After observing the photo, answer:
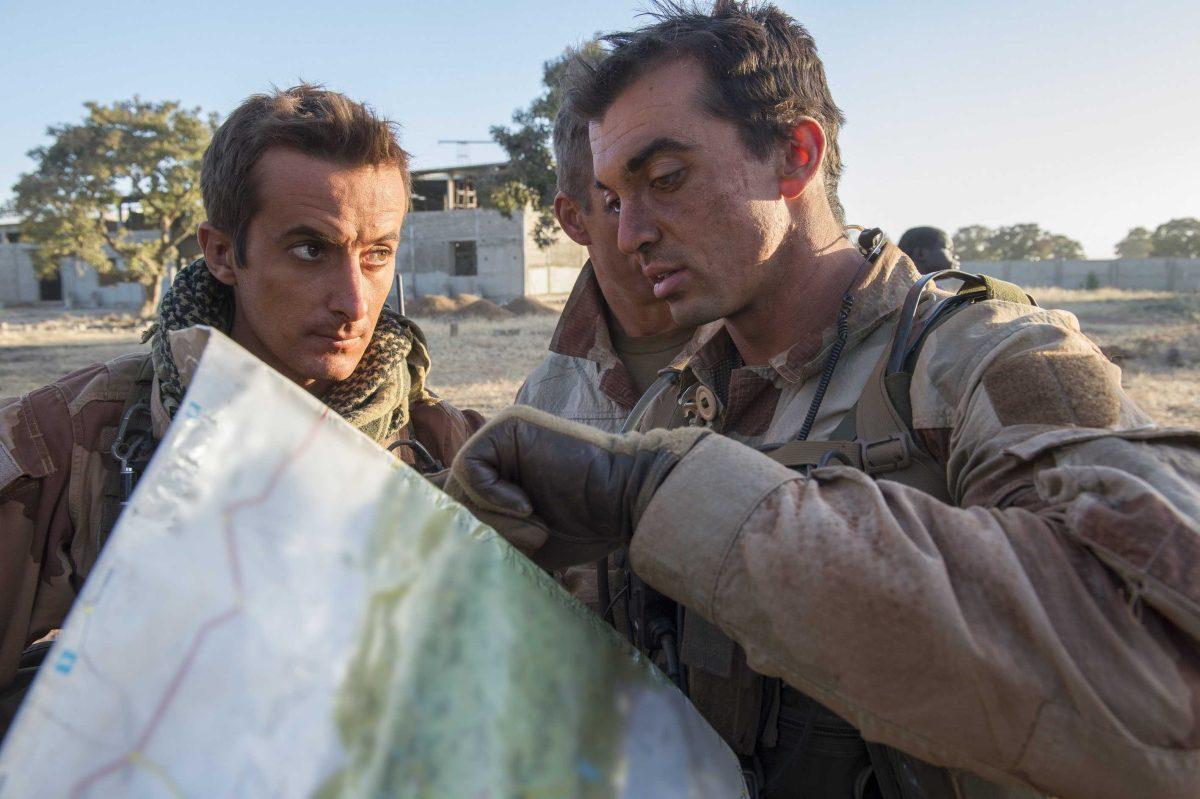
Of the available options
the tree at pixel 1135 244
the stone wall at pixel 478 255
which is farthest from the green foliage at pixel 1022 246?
the stone wall at pixel 478 255

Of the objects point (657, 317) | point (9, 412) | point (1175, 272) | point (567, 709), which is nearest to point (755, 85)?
point (657, 317)

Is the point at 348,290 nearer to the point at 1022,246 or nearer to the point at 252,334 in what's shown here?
the point at 252,334

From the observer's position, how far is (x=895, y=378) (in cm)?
154

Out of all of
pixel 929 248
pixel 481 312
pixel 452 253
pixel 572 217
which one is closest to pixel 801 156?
pixel 572 217

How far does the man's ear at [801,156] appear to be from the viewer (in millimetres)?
1982

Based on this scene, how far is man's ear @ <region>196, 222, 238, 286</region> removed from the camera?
2273mm

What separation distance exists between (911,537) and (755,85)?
1231mm

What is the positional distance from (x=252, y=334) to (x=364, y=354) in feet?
0.95

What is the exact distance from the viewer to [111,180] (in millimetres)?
30109

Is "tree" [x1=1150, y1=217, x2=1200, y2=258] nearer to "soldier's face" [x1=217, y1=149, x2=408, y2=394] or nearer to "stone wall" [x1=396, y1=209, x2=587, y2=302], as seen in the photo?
"stone wall" [x1=396, y1=209, x2=587, y2=302]

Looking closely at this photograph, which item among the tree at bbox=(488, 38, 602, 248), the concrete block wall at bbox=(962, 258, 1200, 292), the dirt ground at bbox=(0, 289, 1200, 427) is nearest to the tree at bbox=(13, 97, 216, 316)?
the dirt ground at bbox=(0, 289, 1200, 427)

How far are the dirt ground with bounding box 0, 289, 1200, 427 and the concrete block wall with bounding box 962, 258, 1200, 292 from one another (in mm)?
13350

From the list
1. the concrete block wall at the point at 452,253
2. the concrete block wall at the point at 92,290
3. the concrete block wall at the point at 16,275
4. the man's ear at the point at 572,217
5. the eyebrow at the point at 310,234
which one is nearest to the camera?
the eyebrow at the point at 310,234

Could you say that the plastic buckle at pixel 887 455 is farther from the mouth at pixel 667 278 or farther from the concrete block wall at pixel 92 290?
the concrete block wall at pixel 92 290
